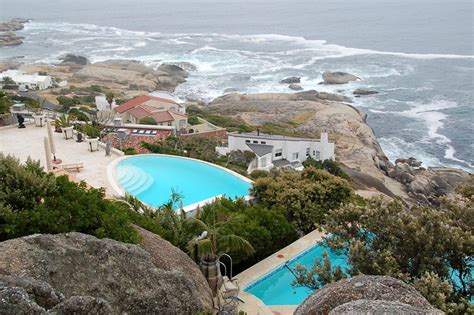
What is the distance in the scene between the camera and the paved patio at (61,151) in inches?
807

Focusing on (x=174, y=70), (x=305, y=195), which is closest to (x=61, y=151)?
(x=305, y=195)

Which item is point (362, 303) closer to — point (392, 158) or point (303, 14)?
point (392, 158)

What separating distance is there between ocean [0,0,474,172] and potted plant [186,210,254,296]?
1436 inches

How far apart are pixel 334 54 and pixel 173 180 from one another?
8590 centimetres

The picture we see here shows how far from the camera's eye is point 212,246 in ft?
41.2

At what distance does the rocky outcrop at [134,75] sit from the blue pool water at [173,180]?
4965 centimetres

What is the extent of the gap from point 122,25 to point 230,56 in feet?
243

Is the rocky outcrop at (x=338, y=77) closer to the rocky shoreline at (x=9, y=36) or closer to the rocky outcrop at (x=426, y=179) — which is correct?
the rocky outcrop at (x=426, y=179)

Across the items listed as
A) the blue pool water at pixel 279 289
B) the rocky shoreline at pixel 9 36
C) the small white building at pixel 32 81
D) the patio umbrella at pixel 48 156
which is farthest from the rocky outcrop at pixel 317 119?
the rocky shoreline at pixel 9 36

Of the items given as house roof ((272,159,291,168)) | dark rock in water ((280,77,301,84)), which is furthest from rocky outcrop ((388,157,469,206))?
dark rock in water ((280,77,301,84))

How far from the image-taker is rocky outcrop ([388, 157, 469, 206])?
38219mm

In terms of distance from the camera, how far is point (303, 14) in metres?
192

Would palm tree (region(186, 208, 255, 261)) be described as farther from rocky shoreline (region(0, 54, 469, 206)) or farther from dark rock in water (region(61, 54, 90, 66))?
dark rock in water (region(61, 54, 90, 66))

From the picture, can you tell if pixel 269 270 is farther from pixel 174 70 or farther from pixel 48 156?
pixel 174 70
